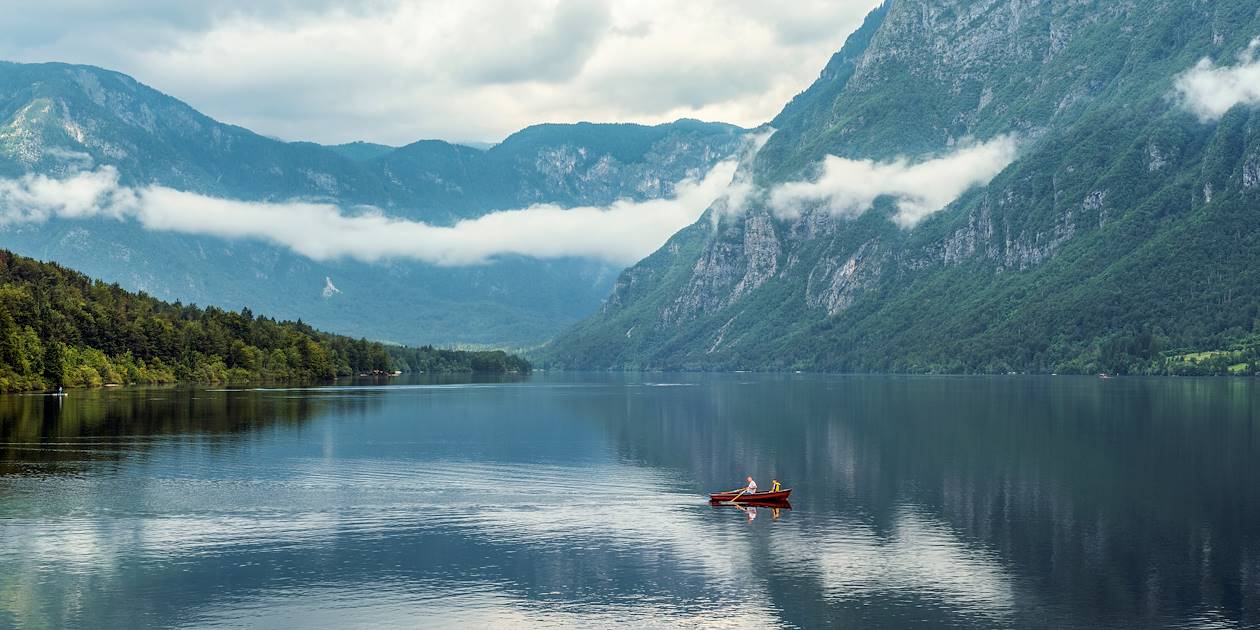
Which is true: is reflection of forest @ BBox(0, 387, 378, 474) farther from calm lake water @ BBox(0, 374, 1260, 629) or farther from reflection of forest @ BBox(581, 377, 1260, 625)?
reflection of forest @ BBox(581, 377, 1260, 625)

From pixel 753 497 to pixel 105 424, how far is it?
92.6 meters

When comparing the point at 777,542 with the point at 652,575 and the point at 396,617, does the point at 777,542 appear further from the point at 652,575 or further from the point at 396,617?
the point at 396,617

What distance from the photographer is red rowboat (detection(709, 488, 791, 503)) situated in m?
89.4

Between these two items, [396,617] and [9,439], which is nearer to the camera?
[396,617]

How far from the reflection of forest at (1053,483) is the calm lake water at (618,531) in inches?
14.7

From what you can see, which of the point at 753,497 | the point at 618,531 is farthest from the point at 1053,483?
the point at 618,531

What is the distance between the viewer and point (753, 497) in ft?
294

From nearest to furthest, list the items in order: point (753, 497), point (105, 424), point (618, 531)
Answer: point (618, 531), point (753, 497), point (105, 424)

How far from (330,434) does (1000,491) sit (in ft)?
272

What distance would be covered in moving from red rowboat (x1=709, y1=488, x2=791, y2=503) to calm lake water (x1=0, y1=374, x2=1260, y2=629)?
6.47ft

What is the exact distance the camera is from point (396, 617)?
5672 centimetres

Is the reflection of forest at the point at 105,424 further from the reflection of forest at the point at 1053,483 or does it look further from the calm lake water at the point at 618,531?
the reflection of forest at the point at 1053,483

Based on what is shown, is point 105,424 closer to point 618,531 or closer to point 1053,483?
point 618,531

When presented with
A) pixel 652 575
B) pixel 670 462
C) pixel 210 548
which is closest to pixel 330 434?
pixel 670 462
